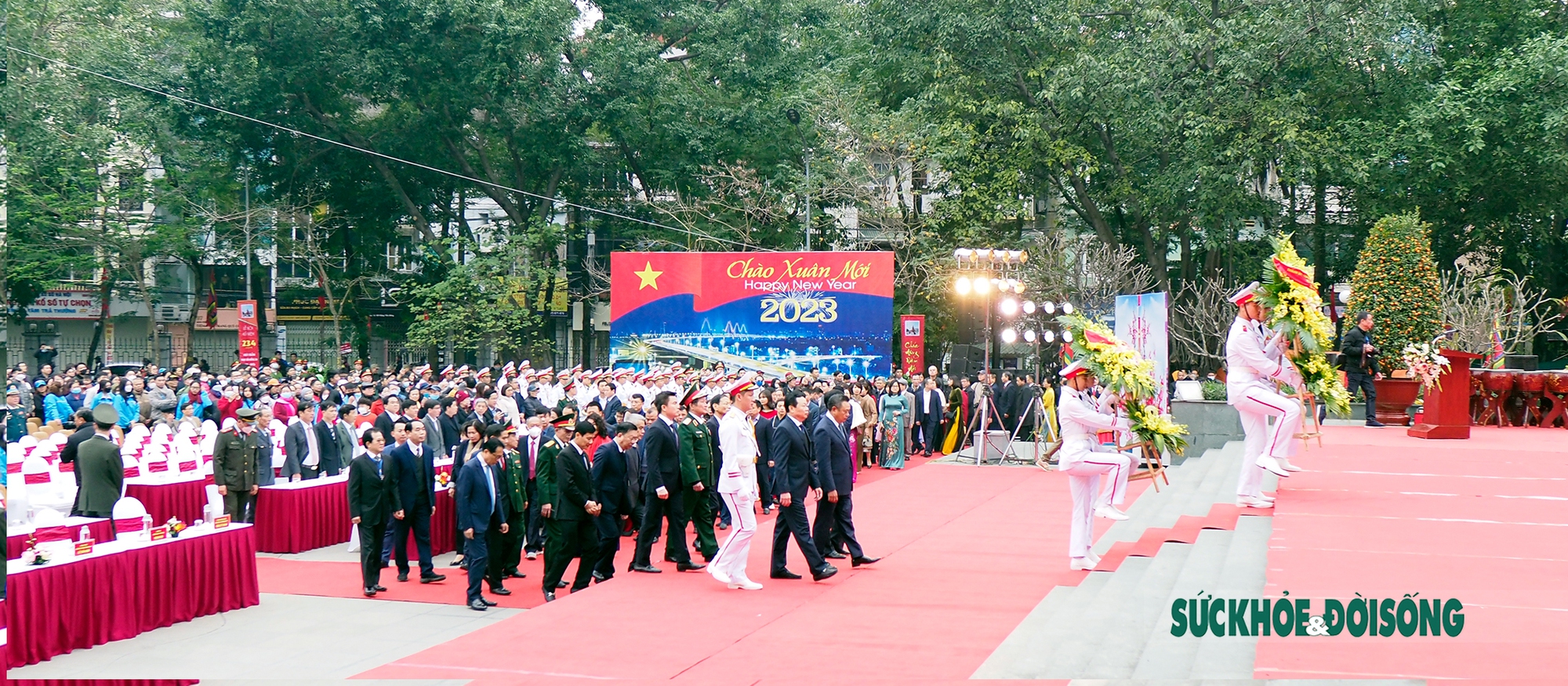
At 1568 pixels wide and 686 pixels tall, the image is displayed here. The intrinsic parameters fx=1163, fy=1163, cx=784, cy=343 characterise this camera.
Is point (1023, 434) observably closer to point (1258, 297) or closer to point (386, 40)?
point (1258, 297)

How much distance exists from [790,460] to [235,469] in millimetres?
Result: 5808

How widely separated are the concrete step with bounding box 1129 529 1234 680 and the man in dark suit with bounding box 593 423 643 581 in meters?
4.57

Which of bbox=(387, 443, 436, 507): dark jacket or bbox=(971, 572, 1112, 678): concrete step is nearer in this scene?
bbox=(971, 572, 1112, 678): concrete step

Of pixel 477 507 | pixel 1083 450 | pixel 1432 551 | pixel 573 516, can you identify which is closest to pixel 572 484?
pixel 573 516

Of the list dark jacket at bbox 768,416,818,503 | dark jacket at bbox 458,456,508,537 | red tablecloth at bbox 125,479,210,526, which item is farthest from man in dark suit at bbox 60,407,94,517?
dark jacket at bbox 768,416,818,503

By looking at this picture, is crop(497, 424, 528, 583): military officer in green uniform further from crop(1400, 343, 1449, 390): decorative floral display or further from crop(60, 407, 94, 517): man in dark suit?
crop(1400, 343, 1449, 390): decorative floral display

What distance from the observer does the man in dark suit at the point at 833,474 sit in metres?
9.38

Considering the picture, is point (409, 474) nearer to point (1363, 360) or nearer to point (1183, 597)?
point (1183, 597)

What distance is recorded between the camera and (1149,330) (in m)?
13.3

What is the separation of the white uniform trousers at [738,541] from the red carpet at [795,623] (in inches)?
7.7

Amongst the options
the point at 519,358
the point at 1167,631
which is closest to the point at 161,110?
the point at 519,358

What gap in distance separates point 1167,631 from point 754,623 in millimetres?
3077

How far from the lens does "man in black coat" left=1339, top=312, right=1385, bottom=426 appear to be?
13258 mm

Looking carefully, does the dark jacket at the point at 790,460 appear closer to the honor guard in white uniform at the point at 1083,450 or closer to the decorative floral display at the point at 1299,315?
the honor guard in white uniform at the point at 1083,450
